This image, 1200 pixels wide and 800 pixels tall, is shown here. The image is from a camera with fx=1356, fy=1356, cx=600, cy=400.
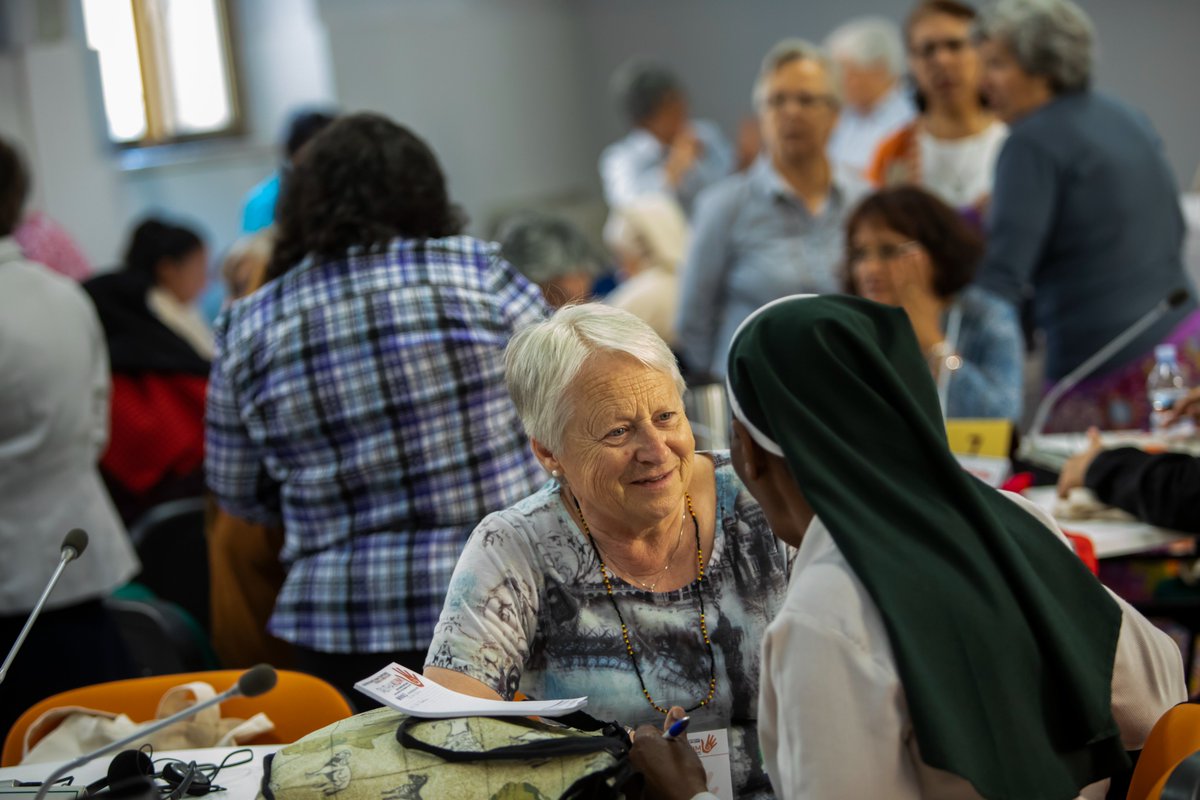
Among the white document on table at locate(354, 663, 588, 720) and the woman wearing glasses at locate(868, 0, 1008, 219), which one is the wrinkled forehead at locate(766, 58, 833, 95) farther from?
the white document on table at locate(354, 663, 588, 720)

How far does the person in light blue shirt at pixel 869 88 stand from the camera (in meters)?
6.21

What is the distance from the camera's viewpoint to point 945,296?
144 inches

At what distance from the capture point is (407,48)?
8.52 m

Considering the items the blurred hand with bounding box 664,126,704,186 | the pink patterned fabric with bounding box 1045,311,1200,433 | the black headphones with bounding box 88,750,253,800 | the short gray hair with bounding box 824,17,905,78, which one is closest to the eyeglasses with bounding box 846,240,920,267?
the pink patterned fabric with bounding box 1045,311,1200,433

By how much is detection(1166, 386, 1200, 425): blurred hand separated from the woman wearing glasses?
138 cm

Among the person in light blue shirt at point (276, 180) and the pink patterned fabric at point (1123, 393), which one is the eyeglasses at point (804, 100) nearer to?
the pink patterned fabric at point (1123, 393)

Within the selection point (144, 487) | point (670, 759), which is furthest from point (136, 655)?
point (670, 759)

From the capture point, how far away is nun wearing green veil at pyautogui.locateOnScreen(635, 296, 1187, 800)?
1428 mm

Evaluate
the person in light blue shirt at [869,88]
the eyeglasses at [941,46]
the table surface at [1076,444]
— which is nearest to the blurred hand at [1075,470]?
the table surface at [1076,444]

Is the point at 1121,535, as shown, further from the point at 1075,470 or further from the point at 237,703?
the point at 237,703

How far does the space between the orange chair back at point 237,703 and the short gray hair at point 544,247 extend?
75.0 inches

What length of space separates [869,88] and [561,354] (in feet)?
14.9

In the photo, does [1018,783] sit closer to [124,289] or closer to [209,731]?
[209,731]

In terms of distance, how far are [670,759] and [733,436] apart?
432mm
